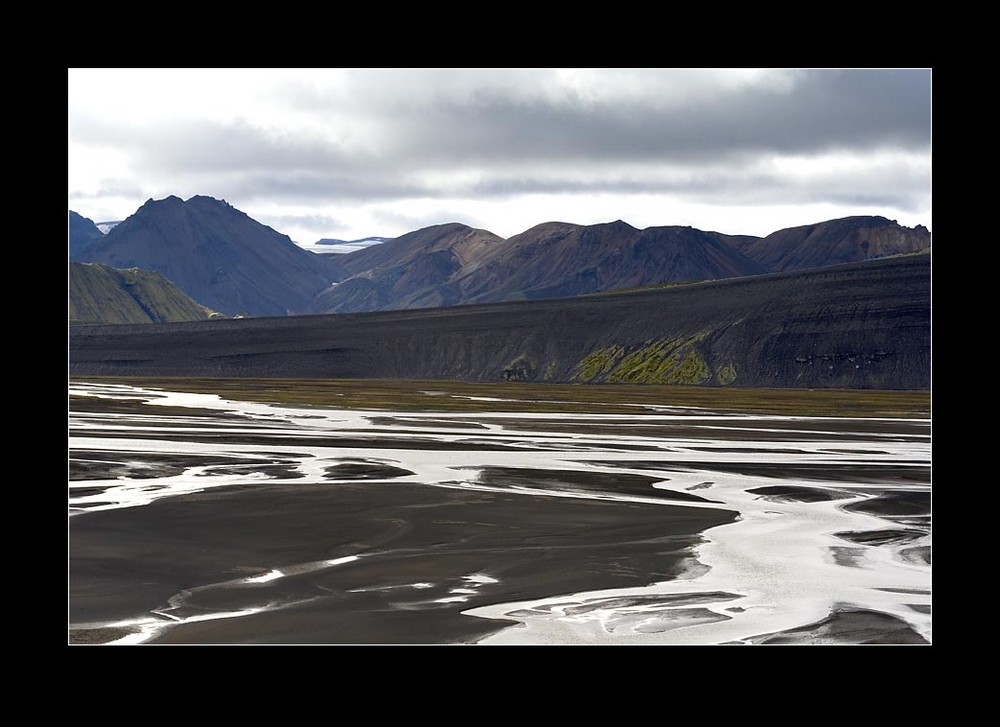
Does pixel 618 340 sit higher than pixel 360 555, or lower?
higher

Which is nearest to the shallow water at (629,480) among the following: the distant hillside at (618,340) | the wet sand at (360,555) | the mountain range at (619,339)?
the wet sand at (360,555)

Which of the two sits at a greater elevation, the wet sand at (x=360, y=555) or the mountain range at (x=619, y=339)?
the mountain range at (x=619, y=339)

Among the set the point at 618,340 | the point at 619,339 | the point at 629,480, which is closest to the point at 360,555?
the point at 629,480

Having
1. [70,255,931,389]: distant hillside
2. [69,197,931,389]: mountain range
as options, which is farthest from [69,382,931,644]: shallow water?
[70,255,931,389]: distant hillside

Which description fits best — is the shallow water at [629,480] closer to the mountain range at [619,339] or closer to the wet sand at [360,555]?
the wet sand at [360,555]

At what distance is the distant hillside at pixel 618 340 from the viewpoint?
11338 cm

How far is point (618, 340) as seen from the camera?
5221 inches

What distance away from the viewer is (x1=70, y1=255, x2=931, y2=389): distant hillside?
113m

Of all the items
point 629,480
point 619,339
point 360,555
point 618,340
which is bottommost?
point 360,555

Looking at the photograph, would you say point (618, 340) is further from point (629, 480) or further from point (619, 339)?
point (629, 480)

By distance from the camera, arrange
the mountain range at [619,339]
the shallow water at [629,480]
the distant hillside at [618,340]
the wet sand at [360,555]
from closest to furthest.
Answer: the wet sand at [360,555] → the shallow water at [629,480] → the distant hillside at [618,340] → the mountain range at [619,339]
